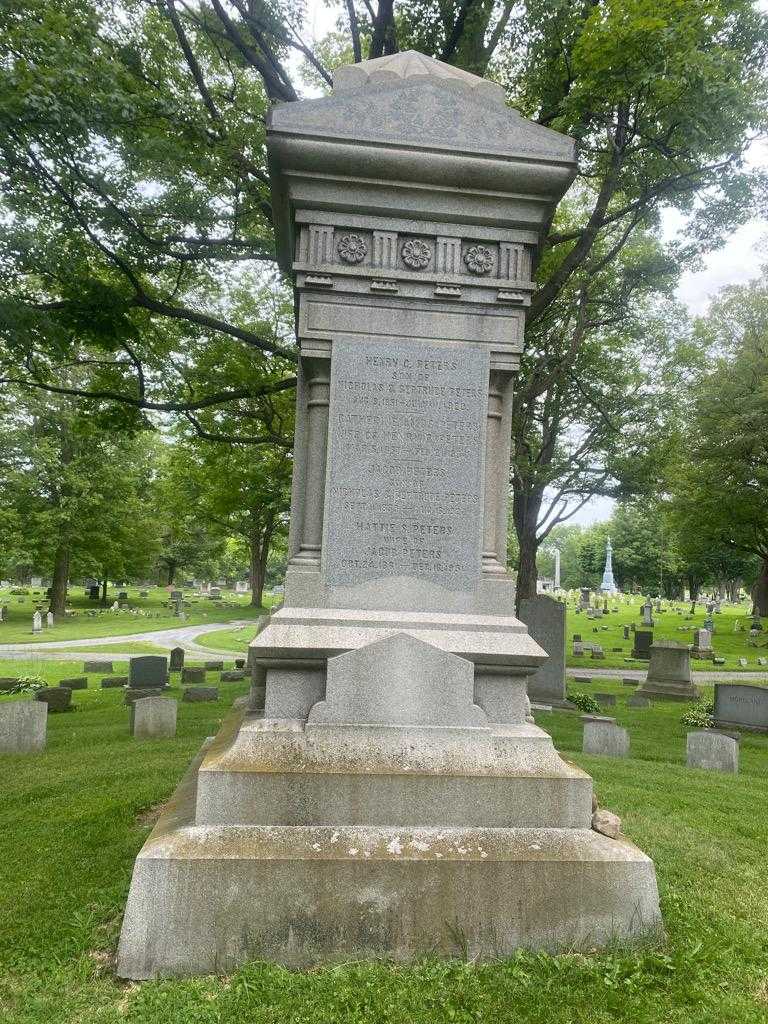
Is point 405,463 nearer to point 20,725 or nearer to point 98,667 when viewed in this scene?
point 20,725

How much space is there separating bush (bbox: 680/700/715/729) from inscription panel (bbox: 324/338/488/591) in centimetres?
1075

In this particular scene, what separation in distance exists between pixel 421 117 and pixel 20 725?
8318 millimetres

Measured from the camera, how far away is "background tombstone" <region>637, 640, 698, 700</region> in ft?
56.0

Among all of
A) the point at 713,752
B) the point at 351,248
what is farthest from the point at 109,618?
the point at 351,248

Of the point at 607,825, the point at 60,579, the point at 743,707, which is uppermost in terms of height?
Answer: the point at 607,825

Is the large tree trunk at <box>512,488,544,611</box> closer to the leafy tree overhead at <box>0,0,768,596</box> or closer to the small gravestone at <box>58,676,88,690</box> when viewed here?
the leafy tree overhead at <box>0,0,768,596</box>

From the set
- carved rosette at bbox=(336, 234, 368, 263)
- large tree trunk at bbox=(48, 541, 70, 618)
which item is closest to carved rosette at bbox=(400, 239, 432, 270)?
carved rosette at bbox=(336, 234, 368, 263)

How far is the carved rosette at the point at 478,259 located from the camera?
4.20 m

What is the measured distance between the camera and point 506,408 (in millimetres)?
4348

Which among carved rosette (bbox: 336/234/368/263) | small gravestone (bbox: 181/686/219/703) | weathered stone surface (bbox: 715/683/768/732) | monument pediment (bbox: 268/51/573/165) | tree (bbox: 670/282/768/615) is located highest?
tree (bbox: 670/282/768/615)

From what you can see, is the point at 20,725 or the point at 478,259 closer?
the point at 478,259

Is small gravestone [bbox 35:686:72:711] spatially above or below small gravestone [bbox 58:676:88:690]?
above

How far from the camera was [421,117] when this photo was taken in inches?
159

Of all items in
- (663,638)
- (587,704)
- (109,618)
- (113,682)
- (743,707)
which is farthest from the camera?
(109,618)
